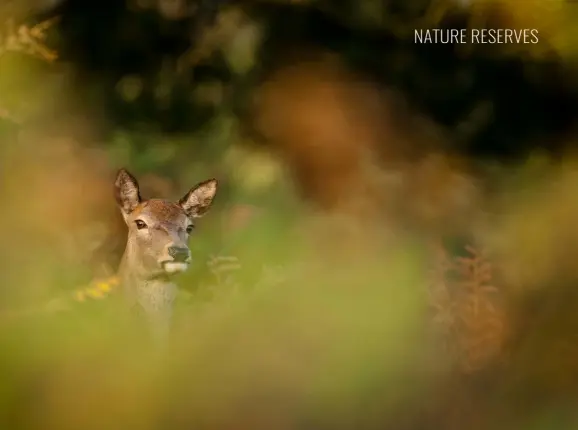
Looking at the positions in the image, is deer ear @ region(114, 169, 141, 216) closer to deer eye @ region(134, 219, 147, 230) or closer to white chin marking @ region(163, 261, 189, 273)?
deer eye @ region(134, 219, 147, 230)

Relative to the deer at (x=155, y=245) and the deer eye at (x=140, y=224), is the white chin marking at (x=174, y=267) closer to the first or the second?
the deer at (x=155, y=245)

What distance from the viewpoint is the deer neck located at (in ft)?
4.98

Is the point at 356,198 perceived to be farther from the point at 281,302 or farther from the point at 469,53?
the point at 469,53

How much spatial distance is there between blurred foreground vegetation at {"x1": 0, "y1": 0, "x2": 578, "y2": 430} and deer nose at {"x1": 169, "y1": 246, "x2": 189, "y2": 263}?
7 cm

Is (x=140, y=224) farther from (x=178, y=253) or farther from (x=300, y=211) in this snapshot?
(x=300, y=211)

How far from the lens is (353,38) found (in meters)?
1.59

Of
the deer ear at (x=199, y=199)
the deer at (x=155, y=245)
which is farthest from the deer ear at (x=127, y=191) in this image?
the deer ear at (x=199, y=199)

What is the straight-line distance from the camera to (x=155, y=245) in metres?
1.50

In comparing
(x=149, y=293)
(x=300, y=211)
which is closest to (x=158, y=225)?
(x=149, y=293)

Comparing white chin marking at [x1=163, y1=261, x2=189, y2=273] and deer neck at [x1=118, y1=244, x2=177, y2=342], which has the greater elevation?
white chin marking at [x1=163, y1=261, x2=189, y2=273]

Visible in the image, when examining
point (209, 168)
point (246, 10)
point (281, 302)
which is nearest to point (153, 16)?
point (246, 10)

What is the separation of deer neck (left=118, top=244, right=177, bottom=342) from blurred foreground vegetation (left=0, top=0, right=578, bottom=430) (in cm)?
3

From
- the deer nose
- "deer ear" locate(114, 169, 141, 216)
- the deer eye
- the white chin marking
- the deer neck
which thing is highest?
"deer ear" locate(114, 169, 141, 216)

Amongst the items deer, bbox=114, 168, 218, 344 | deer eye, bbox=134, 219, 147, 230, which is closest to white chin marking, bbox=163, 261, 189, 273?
deer, bbox=114, 168, 218, 344
